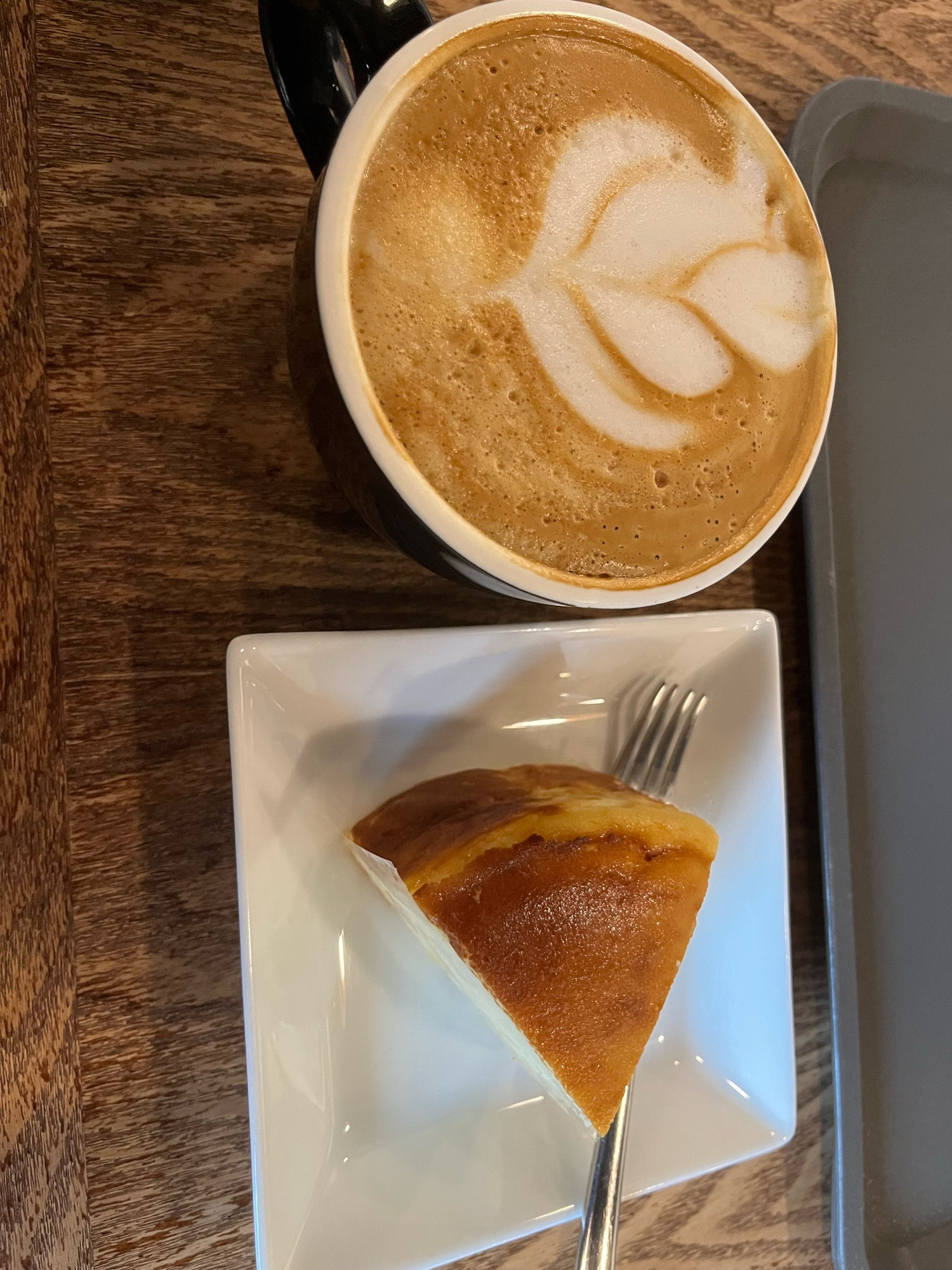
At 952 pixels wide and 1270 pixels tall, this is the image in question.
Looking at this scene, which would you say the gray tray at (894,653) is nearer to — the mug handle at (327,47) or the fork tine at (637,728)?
the fork tine at (637,728)

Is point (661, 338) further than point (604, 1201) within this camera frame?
No

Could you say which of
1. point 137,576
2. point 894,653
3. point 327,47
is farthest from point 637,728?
point 327,47

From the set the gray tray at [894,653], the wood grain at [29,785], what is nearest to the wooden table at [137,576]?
the wood grain at [29,785]

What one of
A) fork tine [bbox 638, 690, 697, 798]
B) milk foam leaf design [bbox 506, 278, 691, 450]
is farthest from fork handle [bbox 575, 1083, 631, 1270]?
milk foam leaf design [bbox 506, 278, 691, 450]

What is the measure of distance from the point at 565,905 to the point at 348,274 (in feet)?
1.46

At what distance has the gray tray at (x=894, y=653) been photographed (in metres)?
0.84

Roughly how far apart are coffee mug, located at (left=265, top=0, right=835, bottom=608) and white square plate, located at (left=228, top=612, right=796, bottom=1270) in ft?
0.52

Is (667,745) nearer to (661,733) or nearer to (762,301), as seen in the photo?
(661,733)

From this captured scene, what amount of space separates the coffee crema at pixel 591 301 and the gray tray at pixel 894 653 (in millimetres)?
329

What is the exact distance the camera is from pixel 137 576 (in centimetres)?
66

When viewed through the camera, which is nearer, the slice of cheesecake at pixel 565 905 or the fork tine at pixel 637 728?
the slice of cheesecake at pixel 565 905

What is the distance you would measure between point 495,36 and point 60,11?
36 cm

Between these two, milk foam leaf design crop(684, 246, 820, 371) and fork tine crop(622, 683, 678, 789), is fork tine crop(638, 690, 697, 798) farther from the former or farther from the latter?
milk foam leaf design crop(684, 246, 820, 371)

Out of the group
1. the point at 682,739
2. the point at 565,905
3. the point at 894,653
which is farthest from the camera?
the point at 894,653
